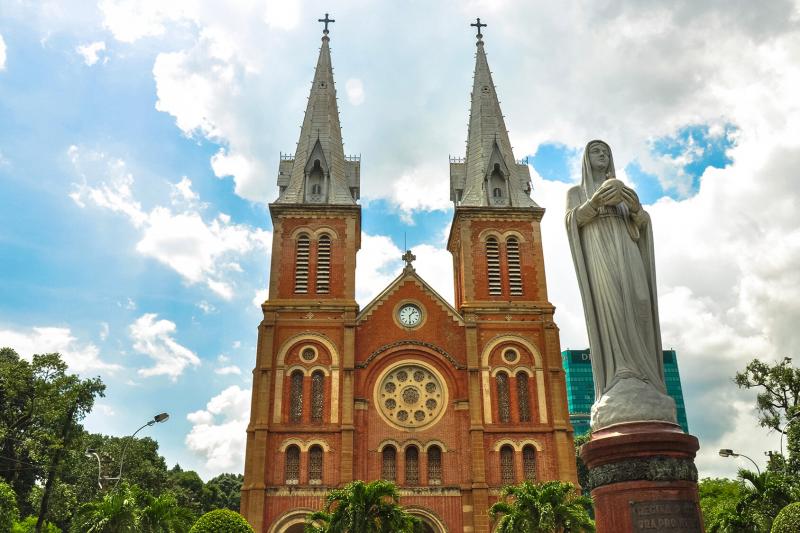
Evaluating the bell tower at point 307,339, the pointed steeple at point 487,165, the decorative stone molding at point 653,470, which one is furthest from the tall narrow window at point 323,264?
the decorative stone molding at point 653,470

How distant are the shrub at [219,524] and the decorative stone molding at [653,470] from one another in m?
14.2

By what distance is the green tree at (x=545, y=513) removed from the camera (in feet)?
69.9

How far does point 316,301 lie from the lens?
32.8 metres

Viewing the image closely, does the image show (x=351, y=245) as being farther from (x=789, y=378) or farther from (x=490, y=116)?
(x=789, y=378)

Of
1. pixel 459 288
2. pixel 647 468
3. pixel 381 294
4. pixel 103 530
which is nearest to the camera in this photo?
pixel 647 468

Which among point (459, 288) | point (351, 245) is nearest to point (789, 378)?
point (459, 288)

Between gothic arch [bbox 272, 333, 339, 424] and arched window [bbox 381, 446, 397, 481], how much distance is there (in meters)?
2.52

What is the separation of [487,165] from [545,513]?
20719 mm

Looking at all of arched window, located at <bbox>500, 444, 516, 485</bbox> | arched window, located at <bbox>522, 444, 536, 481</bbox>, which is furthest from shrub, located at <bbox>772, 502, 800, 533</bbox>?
arched window, located at <bbox>500, 444, 516, 485</bbox>

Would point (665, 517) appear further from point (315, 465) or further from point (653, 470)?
point (315, 465)

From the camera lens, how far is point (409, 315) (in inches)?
1307

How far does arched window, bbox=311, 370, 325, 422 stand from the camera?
3050 centimetres

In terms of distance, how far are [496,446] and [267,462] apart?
961 centimetres

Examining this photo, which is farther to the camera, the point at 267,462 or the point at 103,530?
the point at 267,462
